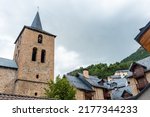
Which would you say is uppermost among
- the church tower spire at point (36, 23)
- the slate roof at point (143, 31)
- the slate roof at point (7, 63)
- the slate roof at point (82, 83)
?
the church tower spire at point (36, 23)

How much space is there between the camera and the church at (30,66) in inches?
1098

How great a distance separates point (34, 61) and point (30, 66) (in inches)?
46.4

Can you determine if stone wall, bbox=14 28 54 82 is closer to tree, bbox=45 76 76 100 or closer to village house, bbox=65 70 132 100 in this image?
village house, bbox=65 70 132 100

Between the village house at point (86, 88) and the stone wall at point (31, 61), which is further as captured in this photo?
the village house at point (86, 88)

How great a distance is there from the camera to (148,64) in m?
29.8

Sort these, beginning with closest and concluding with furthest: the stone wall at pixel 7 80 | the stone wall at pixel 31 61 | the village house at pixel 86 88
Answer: the stone wall at pixel 7 80 < the stone wall at pixel 31 61 < the village house at pixel 86 88

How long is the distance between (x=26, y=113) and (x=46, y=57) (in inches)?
1087

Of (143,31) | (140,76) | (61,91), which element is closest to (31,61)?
(61,91)

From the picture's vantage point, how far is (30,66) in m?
29.8

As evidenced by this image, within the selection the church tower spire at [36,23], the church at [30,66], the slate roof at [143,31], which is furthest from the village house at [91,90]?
the slate roof at [143,31]

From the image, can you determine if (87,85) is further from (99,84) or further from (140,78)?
(140,78)

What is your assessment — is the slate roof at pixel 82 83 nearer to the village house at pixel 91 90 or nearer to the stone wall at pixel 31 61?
the village house at pixel 91 90

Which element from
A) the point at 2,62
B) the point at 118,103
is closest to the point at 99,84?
the point at 2,62

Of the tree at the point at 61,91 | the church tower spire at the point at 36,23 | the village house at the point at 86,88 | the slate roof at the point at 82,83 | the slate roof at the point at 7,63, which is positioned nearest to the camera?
the tree at the point at 61,91
